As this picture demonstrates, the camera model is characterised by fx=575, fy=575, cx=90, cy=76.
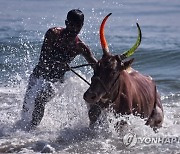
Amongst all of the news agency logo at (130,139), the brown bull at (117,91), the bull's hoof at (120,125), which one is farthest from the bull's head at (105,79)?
the news agency logo at (130,139)

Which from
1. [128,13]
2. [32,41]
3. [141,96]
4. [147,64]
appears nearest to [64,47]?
[141,96]

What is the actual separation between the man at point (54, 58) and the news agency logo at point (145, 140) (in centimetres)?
108

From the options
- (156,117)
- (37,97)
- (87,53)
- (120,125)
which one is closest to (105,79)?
(120,125)

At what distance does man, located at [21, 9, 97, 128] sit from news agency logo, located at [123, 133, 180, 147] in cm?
108

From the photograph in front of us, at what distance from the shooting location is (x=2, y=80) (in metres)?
11.8

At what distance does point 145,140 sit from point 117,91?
79 cm

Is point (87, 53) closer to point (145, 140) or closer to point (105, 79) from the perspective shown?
point (105, 79)

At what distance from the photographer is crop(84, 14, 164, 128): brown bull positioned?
6.62m

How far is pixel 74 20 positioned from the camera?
24.2 feet

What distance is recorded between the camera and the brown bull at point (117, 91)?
21.7 feet

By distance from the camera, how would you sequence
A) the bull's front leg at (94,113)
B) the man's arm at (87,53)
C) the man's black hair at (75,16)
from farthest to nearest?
the man's arm at (87,53), the man's black hair at (75,16), the bull's front leg at (94,113)

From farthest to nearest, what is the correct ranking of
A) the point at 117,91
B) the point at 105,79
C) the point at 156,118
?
the point at 156,118 → the point at 117,91 → the point at 105,79

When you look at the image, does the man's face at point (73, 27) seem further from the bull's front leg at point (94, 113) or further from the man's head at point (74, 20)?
the bull's front leg at point (94, 113)

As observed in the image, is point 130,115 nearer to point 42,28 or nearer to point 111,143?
point 111,143
